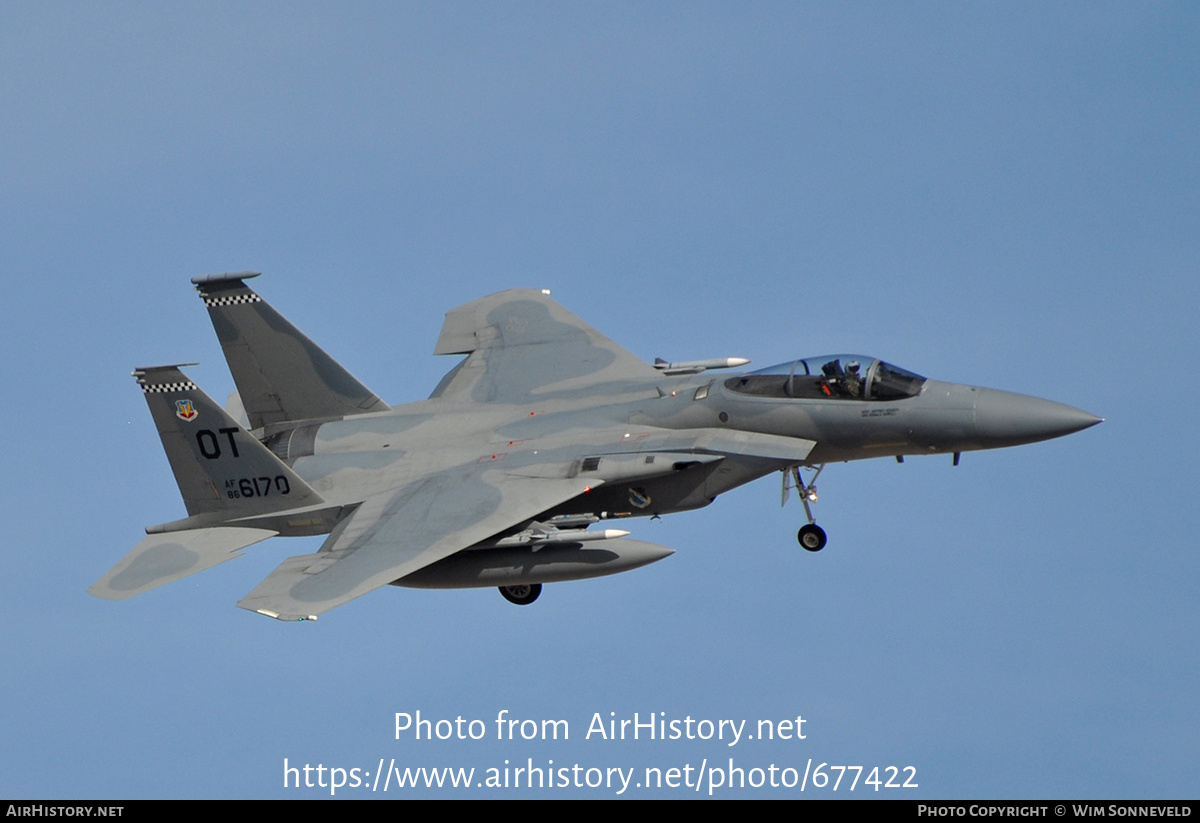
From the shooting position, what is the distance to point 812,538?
84.0ft

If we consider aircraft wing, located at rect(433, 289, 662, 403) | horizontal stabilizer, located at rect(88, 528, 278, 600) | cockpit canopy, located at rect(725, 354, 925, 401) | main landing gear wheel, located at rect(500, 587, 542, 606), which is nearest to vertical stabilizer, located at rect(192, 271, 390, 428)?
aircraft wing, located at rect(433, 289, 662, 403)

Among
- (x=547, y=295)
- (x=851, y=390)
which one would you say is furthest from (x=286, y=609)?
(x=547, y=295)

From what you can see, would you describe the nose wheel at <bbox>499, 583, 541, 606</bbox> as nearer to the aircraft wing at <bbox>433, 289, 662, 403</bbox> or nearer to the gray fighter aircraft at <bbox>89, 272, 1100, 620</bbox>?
the gray fighter aircraft at <bbox>89, 272, 1100, 620</bbox>

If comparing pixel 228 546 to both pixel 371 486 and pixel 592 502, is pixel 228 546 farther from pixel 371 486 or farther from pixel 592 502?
pixel 592 502

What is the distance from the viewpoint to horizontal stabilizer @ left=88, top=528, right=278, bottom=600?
25344mm

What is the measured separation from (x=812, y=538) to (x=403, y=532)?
5718 millimetres

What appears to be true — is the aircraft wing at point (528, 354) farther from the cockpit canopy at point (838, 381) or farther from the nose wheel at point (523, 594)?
the nose wheel at point (523, 594)

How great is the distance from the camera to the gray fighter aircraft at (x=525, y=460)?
24656 mm

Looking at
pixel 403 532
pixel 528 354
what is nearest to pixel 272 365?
pixel 528 354

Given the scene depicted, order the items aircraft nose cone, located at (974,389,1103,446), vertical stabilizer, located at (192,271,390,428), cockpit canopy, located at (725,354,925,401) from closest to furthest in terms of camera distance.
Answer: aircraft nose cone, located at (974,389,1103,446), cockpit canopy, located at (725,354,925,401), vertical stabilizer, located at (192,271,390,428)

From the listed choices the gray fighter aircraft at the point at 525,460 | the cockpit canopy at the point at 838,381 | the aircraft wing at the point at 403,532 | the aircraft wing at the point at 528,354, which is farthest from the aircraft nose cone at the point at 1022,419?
the aircraft wing at the point at 403,532

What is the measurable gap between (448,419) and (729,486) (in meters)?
4.76

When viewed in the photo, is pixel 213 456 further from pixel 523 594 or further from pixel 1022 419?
pixel 1022 419

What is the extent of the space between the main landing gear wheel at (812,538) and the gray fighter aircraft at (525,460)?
0.03 m
